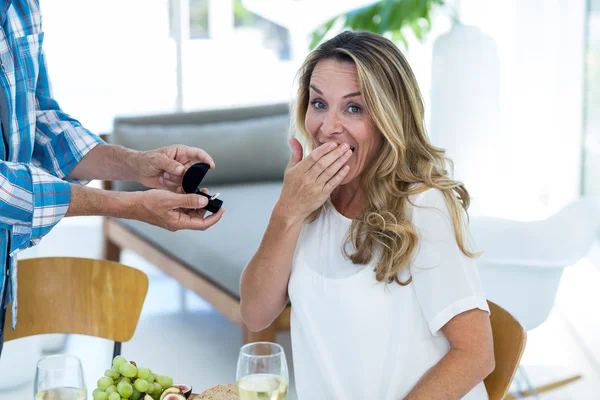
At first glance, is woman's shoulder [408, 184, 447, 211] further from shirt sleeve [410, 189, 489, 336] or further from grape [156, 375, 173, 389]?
grape [156, 375, 173, 389]

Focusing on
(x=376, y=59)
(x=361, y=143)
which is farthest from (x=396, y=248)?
(x=376, y=59)

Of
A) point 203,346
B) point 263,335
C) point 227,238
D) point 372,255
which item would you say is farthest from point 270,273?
point 203,346

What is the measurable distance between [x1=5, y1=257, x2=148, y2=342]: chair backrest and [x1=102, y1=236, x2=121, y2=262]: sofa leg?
8.18ft

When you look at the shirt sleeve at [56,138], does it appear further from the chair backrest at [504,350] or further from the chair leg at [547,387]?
the chair leg at [547,387]

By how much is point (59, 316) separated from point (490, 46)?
238 cm

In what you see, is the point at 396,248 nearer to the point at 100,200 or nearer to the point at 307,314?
the point at 307,314

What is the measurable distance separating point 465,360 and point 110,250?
10.9 ft

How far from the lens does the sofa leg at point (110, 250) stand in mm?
4566

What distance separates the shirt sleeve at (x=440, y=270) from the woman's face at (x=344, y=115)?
6.9 inches

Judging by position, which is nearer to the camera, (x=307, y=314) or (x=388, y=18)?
(x=307, y=314)

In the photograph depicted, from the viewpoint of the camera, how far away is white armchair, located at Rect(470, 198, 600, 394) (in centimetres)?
258

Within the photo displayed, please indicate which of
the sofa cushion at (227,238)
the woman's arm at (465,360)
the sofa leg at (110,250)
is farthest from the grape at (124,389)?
the sofa leg at (110,250)

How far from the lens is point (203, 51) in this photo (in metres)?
5.69

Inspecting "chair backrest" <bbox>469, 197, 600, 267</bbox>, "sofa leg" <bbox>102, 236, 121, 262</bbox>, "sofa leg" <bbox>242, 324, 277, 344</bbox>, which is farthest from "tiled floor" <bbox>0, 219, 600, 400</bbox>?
"chair backrest" <bbox>469, 197, 600, 267</bbox>
